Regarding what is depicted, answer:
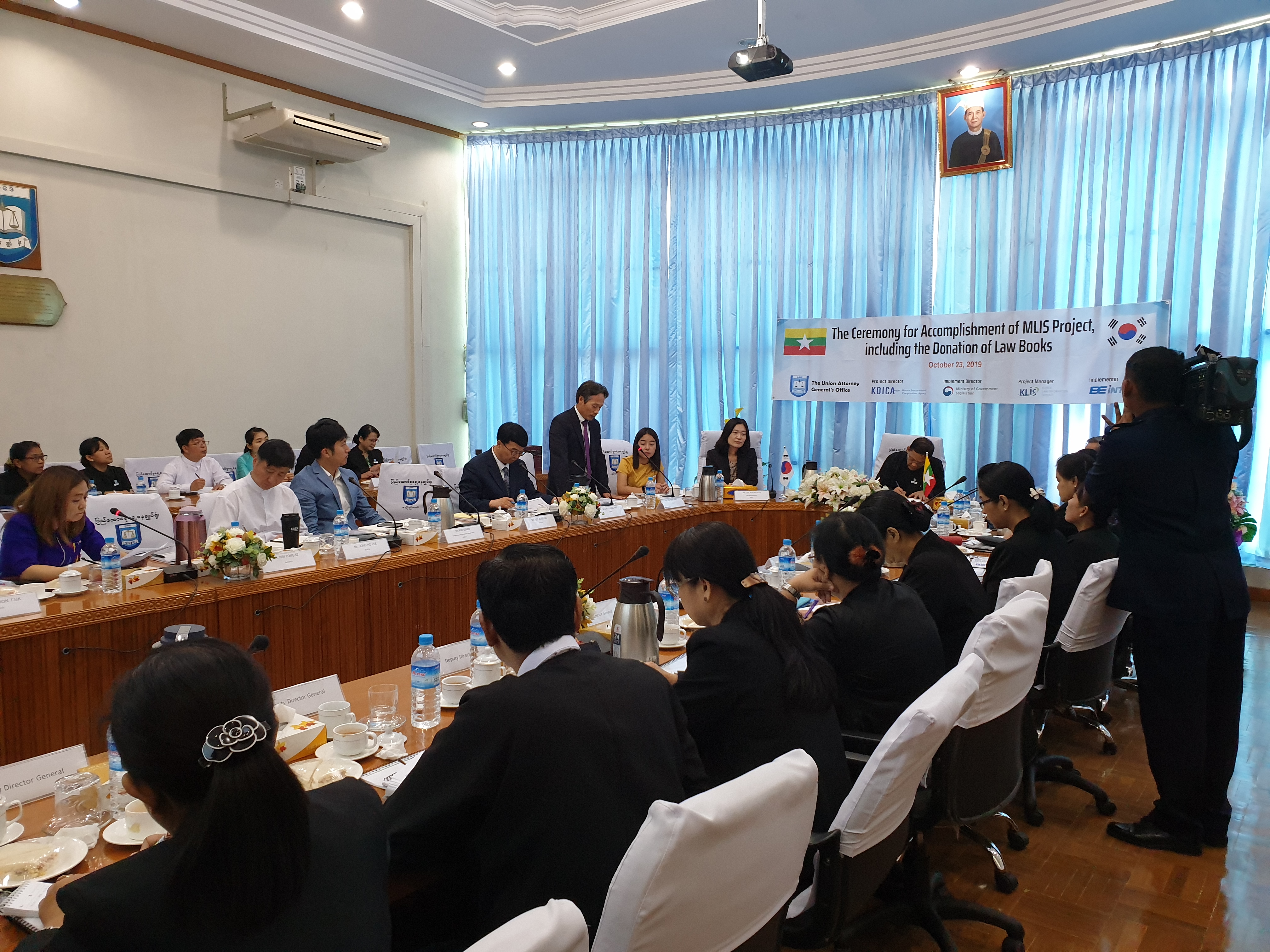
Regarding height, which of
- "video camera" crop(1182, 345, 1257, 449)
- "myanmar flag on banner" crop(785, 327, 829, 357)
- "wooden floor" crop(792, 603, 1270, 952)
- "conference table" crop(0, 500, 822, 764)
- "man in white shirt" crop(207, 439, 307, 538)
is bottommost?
"wooden floor" crop(792, 603, 1270, 952)

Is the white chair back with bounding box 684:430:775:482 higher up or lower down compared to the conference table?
higher up

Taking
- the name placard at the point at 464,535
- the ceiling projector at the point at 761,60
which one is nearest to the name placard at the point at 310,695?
the name placard at the point at 464,535

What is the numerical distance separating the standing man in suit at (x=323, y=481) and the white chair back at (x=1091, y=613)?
3.39 meters

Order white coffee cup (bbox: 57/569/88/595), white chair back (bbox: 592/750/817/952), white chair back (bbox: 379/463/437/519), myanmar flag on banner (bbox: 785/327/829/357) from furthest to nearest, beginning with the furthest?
myanmar flag on banner (bbox: 785/327/829/357), white chair back (bbox: 379/463/437/519), white coffee cup (bbox: 57/569/88/595), white chair back (bbox: 592/750/817/952)

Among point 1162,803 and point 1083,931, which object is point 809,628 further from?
point 1162,803

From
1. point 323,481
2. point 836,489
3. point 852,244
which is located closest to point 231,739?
point 323,481

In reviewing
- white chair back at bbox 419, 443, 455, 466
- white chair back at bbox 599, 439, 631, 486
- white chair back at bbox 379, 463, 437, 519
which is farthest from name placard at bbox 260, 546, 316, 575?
white chair back at bbox 419, 443, 455, 466

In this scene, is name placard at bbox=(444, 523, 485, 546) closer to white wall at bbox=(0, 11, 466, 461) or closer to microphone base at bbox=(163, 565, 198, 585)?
microphone base at bbox=(163, 565, 198, 585)

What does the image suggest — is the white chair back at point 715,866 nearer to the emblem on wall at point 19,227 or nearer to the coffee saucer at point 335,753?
the coffee saucer at point 335,753

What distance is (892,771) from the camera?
1663mm

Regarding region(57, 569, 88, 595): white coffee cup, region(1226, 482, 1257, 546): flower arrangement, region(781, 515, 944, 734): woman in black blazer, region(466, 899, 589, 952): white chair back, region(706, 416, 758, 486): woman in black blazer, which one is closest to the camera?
region(466, 899, 589, 952): white chair back

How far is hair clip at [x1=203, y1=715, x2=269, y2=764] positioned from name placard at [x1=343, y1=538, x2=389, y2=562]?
8.96 ft

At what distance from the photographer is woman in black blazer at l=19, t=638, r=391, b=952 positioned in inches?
35.7

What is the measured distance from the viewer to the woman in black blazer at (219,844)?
2.97 ft
